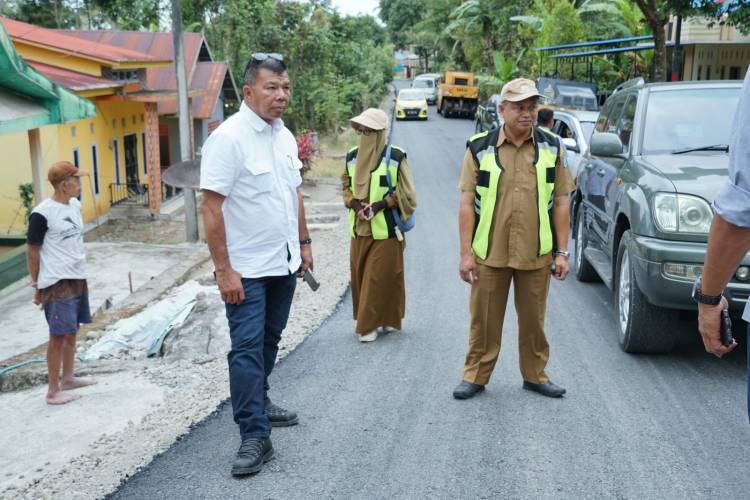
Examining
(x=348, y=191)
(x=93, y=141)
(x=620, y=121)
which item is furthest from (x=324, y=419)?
(x=93, y=141)

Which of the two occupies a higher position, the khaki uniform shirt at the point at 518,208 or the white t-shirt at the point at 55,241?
the khaki uniform shirt at the point at 518,208

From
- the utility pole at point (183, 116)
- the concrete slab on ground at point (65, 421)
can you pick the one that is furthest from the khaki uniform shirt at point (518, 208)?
the utility pole at point (183, 116)

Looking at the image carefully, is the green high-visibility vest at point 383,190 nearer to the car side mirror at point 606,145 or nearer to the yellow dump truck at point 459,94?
the car side mirror at point 606,145

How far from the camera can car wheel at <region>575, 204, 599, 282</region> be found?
8602 mm

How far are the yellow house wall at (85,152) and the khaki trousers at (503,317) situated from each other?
40.2 ft

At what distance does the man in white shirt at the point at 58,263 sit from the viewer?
20.5 ft

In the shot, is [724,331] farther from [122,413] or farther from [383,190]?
[383,190]

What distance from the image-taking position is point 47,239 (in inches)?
248

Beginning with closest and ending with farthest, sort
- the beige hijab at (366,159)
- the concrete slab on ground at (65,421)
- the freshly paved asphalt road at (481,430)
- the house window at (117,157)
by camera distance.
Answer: the freshly paved asphalt road at (481,430)
the concrete slab on ground at (65,421)
the beige hijab at (366,159)
the house window at (117,157)

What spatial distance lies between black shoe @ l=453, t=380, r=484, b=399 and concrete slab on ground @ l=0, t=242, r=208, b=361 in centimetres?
716

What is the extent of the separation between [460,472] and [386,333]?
2966 millimetres

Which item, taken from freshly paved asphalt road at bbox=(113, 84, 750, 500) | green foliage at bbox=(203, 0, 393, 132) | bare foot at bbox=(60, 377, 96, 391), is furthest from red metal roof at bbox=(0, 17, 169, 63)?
freshly paved asphalt road at bbox=(113, 84, 750, 500)

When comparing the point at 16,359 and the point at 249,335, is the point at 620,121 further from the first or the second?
the point at 16,359

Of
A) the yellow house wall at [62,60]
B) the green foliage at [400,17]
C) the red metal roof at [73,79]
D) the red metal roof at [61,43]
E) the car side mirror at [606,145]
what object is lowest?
the car side mirror at [606,145]
